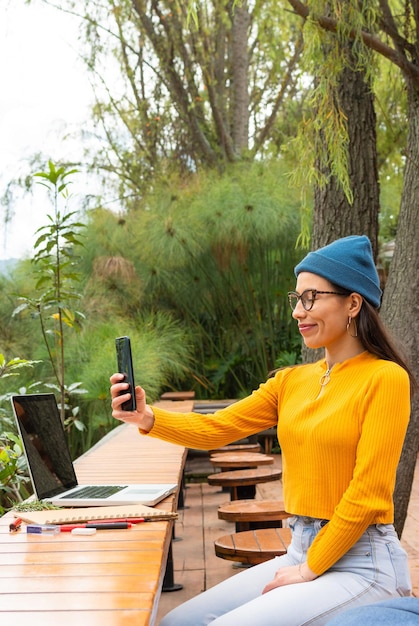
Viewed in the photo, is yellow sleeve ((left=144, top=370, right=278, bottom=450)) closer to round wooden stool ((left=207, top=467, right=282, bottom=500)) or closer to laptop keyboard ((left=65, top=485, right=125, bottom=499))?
laptop keyboard ((left=65, top=485, right=125, bottom=499))

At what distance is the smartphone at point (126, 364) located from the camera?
2033 millimetres

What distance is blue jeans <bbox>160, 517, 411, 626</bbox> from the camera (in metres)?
1.79

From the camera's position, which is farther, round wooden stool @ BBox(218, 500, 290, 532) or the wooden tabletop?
the wooden tabletop

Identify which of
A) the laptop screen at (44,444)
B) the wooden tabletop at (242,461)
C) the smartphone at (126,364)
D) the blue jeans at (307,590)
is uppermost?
the smartphone at (126,364)

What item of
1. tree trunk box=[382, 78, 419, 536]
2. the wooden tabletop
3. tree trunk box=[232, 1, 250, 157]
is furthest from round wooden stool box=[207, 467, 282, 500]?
tree trunk box=[232, 1, 250, 157]

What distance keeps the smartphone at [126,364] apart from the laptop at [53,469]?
1.05 feet

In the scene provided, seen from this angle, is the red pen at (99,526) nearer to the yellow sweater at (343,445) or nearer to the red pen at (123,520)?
the red pen at (123,520)

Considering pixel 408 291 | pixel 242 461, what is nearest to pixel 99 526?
pixel 408 291

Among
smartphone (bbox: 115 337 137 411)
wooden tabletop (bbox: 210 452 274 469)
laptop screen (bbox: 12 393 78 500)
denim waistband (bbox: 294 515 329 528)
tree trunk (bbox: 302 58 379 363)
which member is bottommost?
wooden tabletop (bbox: 210 452 274 469)

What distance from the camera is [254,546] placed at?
2.74 metres

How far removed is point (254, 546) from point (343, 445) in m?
0.91

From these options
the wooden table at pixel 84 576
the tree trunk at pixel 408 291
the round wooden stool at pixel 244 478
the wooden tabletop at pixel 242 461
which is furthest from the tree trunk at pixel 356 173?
the wooden table at pixel 84 576

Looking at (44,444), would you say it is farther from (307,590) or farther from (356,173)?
(356,173)

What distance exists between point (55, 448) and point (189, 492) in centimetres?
409
